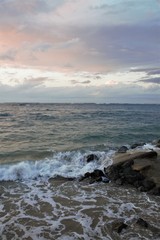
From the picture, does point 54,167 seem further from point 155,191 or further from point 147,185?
point 155,191

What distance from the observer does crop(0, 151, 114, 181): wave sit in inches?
602

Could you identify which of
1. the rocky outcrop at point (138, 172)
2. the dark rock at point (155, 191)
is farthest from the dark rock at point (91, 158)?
the dark rock at point (155, 191)

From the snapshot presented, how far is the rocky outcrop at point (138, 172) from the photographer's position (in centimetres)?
1298

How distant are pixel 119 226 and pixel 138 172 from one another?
195 inches

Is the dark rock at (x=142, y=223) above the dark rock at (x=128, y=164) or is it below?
below

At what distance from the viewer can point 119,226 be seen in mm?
9125

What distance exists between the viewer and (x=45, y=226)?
9438 millimetres

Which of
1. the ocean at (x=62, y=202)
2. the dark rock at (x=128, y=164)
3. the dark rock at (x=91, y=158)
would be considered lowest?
the ocean at (x=62, y=202)

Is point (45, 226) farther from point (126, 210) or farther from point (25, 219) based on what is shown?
point (126, 210)

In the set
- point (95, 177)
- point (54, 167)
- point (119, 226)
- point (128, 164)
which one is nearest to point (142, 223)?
point (119, 226)

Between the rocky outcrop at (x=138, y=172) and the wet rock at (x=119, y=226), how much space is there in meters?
3.59

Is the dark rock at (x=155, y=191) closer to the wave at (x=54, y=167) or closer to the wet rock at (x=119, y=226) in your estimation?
the wet rock at (x=119, y=226)

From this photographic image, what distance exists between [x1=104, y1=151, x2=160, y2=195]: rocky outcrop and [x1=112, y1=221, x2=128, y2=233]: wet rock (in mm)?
3586

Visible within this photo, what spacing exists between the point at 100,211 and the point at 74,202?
1.36 metres
